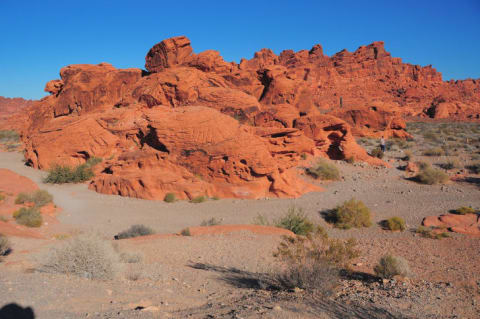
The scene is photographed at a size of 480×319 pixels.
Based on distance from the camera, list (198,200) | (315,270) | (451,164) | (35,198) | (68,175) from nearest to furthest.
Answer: (315,270)
(35,198)
(198,200)
(68,175)
(451,164)

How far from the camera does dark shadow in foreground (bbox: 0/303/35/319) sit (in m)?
3.28

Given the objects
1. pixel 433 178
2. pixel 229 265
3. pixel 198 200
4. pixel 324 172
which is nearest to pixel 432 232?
pixel 229 265

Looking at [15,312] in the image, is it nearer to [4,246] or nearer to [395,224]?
[4,246]

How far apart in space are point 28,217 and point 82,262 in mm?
6022

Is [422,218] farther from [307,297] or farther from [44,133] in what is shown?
[44,133]

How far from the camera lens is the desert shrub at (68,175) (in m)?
15.3

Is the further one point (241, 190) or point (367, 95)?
point (367, 95)

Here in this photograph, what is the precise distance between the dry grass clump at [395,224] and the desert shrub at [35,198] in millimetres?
11812

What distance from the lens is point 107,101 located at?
23.1 metres

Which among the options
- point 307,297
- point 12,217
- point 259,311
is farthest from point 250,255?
point 12,217

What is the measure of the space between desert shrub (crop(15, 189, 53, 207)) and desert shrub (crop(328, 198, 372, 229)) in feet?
33.8

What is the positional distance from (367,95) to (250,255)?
71.8 meters

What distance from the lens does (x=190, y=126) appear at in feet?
46.5

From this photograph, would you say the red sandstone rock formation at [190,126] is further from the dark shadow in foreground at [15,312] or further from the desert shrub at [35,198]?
the dark shadow in foreground at [15,312]
